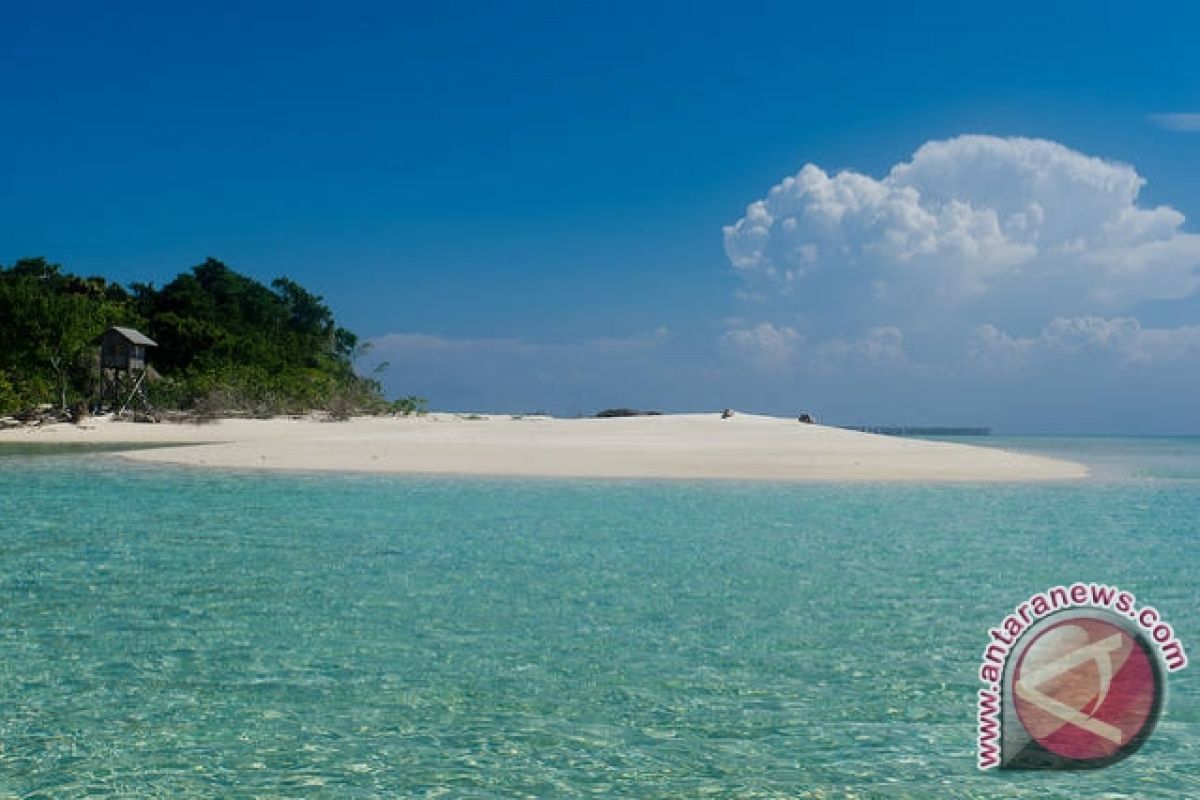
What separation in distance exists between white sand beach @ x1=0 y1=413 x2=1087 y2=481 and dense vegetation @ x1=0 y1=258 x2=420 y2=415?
12.2ft

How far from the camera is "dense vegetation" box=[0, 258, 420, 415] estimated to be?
53031 millimetres

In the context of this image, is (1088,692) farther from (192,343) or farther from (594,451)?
(192,343)

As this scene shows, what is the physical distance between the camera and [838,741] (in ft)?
20.4

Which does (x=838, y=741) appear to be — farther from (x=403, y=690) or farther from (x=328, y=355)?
(x=328, y=355)

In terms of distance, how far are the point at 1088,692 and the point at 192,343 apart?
71442 millimetres

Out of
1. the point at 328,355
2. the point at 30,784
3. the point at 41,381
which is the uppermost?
the point at 328,355

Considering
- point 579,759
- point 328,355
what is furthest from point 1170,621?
point 328,355

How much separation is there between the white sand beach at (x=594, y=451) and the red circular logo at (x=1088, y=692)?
19.9 metres

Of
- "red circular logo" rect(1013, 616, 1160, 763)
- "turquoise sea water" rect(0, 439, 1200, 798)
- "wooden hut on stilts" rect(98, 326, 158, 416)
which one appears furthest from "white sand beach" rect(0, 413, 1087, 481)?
"red circular logo" rect(1013, 616, 1160, 763)

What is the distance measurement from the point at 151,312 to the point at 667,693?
8026 cm

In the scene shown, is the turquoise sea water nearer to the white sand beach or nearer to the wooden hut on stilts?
the white sand beach

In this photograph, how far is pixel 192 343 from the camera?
70.5m

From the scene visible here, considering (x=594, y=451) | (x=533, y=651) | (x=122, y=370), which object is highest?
(x=122, y=370)

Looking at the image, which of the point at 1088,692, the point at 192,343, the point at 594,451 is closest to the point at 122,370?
the point at 192,343
